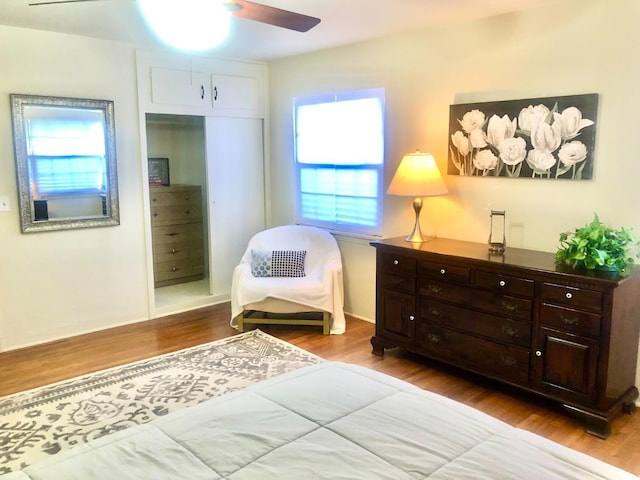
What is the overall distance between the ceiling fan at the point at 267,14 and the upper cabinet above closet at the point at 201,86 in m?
2.00

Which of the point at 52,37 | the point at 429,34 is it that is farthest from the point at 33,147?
the point at 429,34

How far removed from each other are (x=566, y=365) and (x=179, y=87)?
3863mm

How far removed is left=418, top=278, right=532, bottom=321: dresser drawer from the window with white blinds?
1.12 meters

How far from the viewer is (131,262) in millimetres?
4625

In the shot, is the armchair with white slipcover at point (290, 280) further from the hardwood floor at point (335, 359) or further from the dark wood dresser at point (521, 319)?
the dark wood dresser at point (521, 319)

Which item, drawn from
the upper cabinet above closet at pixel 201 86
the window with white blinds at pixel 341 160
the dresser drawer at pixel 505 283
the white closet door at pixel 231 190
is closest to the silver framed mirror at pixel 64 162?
the upper cabinet above closet at pixel 201 86

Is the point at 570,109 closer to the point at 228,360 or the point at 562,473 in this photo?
the point at 562,473

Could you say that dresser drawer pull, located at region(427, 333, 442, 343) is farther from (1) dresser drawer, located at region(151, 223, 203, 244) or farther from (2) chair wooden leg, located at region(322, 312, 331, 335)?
(1) dresser drawer, located at region(151, 223, 203, 244)

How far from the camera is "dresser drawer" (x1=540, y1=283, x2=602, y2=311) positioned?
2.72 meters

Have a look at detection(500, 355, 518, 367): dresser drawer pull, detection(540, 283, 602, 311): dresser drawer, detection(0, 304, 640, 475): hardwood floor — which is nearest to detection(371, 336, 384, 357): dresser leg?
detection(0, 304, 640, 475): hardwood floor

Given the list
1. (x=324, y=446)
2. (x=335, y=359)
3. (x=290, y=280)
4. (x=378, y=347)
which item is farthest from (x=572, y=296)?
(x=290, y=280)

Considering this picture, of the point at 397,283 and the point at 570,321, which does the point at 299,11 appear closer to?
the point at 397,283

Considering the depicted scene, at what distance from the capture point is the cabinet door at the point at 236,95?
4980 mm

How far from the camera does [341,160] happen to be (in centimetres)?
474
